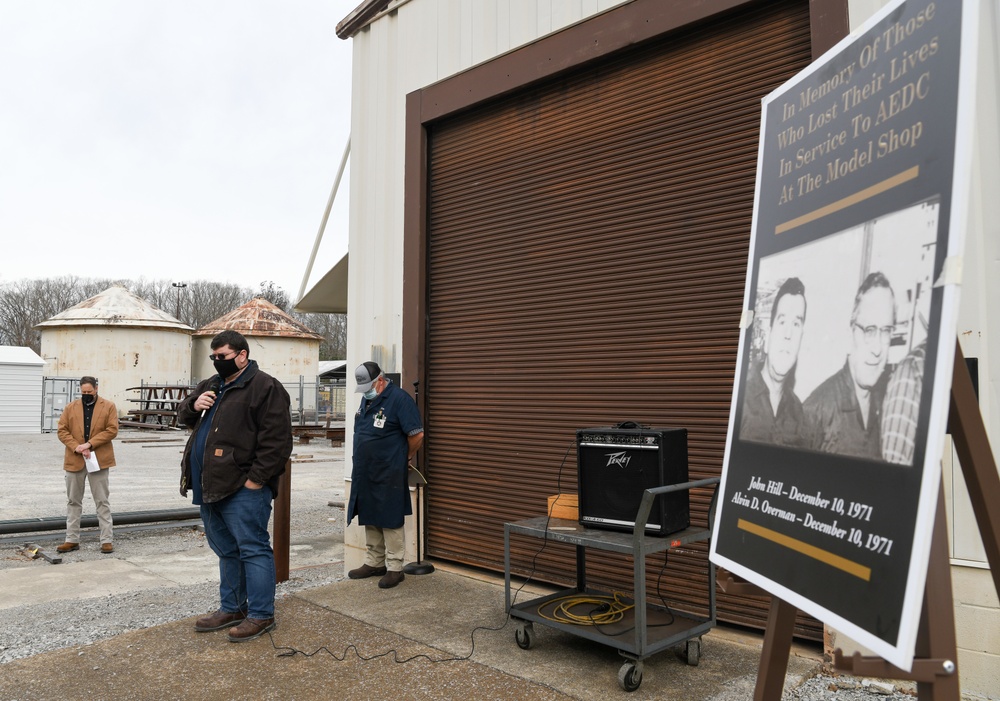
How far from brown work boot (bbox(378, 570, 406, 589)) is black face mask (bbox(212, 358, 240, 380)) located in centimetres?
225

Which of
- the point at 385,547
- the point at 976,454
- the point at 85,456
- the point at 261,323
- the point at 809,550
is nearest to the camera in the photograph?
the point at 976,454

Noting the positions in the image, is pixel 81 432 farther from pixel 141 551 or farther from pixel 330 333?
pixel 330 333

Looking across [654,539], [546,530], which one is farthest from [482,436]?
[654,539]

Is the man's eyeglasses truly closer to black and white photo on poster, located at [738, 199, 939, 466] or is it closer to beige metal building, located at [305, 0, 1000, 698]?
black and white photo on poster, located at [738, 199, 939, 466]

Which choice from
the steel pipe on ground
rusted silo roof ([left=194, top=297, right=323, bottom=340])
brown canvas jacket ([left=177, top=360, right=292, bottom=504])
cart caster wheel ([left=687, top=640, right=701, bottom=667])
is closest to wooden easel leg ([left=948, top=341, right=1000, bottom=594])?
cart caster wheel ([left=687, top=640, right=701, bottom=667])

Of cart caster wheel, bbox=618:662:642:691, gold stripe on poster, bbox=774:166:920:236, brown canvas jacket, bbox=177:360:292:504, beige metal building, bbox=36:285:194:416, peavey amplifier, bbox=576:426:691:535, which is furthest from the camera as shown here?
beige metal building, bbox=36:285:194:416

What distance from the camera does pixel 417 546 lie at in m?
7.48

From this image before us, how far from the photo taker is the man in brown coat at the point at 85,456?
369 inches

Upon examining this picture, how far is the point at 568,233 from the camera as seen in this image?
6.54 metres

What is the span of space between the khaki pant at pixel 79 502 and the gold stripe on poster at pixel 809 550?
8.70 m

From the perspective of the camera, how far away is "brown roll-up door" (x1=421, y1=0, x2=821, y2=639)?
551cm

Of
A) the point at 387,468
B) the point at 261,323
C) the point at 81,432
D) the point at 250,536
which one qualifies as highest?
the point at 261,323

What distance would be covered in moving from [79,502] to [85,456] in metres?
0.65

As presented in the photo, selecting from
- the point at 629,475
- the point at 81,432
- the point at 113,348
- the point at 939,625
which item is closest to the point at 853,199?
the point at 939,625
